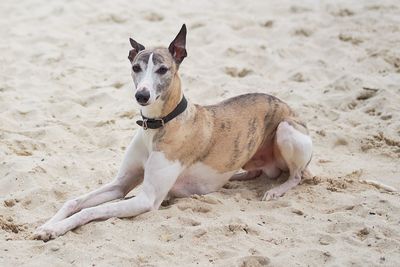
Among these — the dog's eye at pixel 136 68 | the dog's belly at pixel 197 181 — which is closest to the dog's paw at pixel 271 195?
the dog's belly at pixel 197 181

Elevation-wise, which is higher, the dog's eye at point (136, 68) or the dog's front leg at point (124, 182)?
the dog's eye at point (136, 68)

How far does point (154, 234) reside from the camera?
476 cm

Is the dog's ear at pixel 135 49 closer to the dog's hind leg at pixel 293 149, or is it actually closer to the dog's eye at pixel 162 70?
the dog's eye at pixel 162 70

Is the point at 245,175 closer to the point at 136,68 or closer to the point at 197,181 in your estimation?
the point at 197,181

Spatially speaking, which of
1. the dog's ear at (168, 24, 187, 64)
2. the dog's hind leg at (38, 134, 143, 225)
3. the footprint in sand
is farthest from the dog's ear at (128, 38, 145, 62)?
the footprint in sand

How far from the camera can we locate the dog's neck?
5.13 metres

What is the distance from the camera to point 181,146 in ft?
Answer: 17.3

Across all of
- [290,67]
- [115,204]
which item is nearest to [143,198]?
[115,204]

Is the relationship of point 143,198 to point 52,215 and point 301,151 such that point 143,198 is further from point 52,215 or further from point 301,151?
point 301,151

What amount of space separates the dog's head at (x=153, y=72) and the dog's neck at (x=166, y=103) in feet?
0.11

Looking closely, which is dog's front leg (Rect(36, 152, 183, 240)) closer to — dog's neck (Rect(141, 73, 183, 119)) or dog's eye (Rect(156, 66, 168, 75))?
dog's neck (Rect(141, 73, 183, 119))

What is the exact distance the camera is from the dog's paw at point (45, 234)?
4.66m

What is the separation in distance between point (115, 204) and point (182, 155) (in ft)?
2.18

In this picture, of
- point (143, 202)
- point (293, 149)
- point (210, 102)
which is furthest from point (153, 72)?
point (210, 102)
